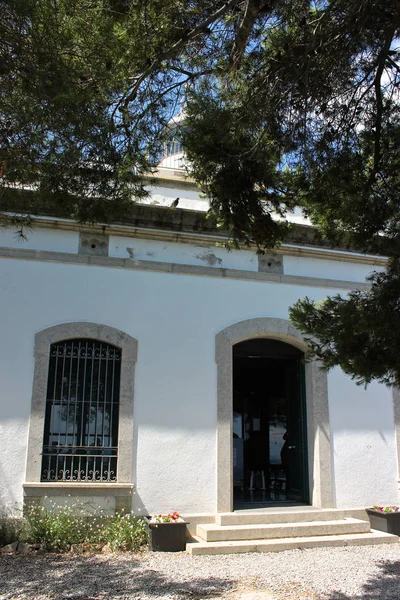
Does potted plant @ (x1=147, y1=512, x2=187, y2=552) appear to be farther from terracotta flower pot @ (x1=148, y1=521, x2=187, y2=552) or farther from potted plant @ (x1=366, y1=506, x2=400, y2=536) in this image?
potted plant @ (x1=366, y1=506, x2=400, y2=536)

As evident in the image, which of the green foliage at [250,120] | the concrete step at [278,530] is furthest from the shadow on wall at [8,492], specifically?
the green foliage at [250,120]

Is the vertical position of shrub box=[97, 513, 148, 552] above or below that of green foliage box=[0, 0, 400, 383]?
below

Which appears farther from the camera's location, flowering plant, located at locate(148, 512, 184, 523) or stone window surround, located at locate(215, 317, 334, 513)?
stone window surround, located at locate(215, 317, 334, 513)

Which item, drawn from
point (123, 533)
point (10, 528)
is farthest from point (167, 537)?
point (10, 528)

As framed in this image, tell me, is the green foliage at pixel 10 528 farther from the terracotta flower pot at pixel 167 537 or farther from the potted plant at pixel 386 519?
the potted plant at pixel 386 519

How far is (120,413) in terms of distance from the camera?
8406mm

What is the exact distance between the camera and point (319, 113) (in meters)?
5.82

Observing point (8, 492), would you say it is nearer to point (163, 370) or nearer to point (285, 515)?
point (163, 370)

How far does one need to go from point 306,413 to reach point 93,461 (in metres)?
3.62

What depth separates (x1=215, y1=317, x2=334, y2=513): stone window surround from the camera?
8664mm

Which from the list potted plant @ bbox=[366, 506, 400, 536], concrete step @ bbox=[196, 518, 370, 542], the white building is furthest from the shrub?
potted plant @ bbox=[366, 506, 400, 536]

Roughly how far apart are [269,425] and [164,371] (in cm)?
464

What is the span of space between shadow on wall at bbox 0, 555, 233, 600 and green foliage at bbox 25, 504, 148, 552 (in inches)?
11.6

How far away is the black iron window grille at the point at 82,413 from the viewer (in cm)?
819
